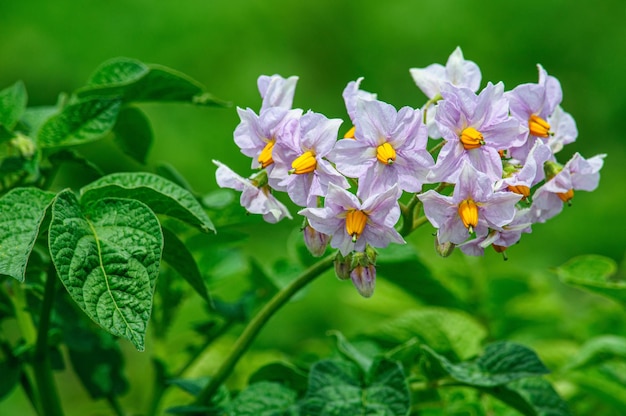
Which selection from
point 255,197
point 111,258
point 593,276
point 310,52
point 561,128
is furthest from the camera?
point 310,52

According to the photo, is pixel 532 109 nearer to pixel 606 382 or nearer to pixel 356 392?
pixel 356 392

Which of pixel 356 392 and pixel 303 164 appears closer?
pixel 303 164

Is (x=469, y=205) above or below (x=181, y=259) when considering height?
above

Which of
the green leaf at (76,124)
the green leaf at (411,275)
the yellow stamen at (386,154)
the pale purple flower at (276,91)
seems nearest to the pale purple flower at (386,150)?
the yellow stamen at (386,154)

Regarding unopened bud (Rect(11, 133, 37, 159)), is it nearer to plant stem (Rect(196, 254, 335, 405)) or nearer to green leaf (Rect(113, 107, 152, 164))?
green leaf (Rect(113, 107, 152, 164))

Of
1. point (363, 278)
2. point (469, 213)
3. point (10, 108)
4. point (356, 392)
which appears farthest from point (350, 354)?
point (10, 108)

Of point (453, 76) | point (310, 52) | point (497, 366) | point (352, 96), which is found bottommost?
point (497, 366)

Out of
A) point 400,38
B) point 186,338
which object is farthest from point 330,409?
point 400,38

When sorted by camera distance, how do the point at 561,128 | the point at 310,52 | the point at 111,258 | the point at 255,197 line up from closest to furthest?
the point at 111,258 < the point at 255,197 < the point at 561,128 < the point at 310,52

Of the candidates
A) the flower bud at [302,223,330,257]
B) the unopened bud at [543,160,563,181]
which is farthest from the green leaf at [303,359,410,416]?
the unopened bud at [543,160,563,181]
